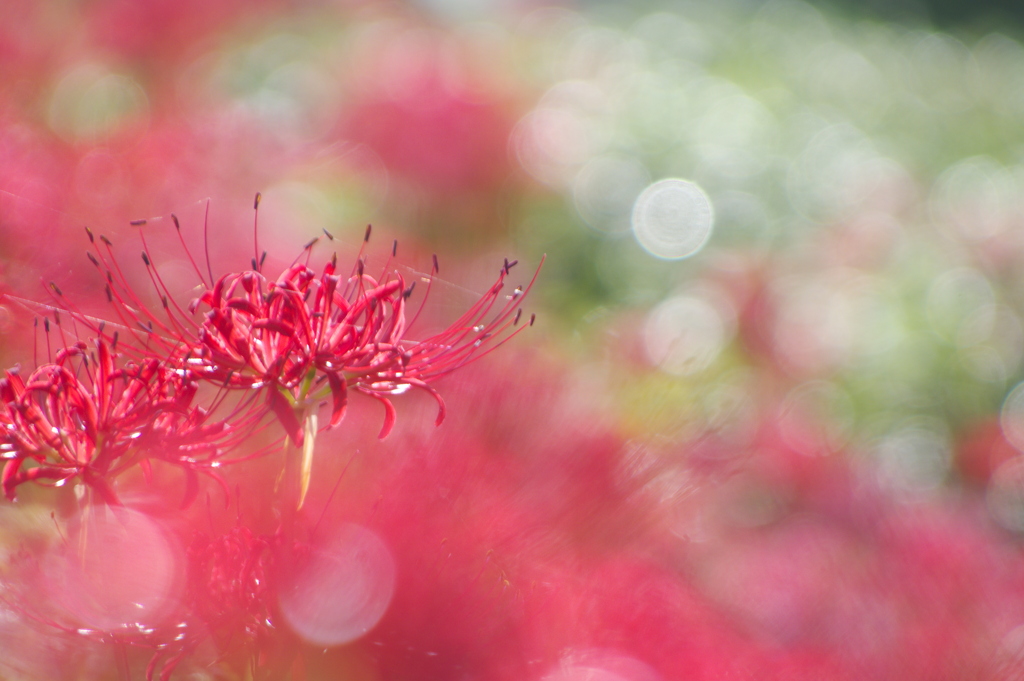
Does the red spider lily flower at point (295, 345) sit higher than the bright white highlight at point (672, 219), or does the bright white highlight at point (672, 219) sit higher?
the red spider lily flower at point (295, 345)

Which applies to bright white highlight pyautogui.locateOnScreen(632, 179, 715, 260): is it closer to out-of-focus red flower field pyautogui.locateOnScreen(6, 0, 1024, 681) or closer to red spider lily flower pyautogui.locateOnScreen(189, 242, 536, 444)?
out-of-focus red flower field pyautogui.locateOnScreen(6, 0, 1024, 681)

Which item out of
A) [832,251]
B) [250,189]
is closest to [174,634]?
[250,189]

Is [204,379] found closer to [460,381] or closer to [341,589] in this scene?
[341,589]

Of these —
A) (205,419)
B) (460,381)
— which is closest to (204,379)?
(205,419)

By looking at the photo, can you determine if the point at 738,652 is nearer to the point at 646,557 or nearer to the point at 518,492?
the point at 646,557

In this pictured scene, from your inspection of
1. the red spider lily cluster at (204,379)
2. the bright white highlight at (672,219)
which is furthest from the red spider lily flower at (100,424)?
the bright white highlight at (672,219)

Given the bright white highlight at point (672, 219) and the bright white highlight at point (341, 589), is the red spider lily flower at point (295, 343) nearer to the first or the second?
the bright white highlight at point (341, 589)

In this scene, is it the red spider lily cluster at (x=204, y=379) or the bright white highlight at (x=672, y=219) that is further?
the bright white highlight at (x=672, y=219)

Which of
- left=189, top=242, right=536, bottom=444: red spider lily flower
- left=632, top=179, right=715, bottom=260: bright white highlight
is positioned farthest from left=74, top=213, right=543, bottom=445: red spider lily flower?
left=632, top=179, right=715, bottom=260: bright white highlight
